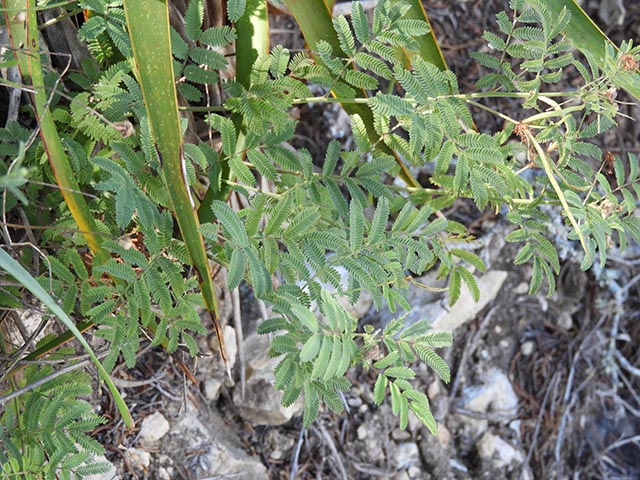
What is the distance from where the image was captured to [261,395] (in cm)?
182

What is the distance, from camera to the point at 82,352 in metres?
1.46

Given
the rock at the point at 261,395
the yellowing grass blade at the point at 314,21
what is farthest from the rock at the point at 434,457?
the yellowing grass blade at the point at 314,21

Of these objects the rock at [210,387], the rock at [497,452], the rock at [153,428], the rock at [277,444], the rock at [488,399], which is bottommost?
the rock at [497,452]

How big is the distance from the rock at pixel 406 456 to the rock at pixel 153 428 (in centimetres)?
71

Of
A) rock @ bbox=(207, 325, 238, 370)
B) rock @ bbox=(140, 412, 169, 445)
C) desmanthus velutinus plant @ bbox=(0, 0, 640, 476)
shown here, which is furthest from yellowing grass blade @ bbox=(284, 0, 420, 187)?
rock @ bbox=(140, 412, 169, 445)

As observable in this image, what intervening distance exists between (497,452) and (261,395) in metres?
0.83

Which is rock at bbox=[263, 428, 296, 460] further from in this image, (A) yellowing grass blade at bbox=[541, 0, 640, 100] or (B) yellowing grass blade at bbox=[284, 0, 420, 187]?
(A) yellowing grass blade at bbox=[541, 0, 640, 100]

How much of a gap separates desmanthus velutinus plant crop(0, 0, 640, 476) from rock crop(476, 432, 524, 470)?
3.06 feet

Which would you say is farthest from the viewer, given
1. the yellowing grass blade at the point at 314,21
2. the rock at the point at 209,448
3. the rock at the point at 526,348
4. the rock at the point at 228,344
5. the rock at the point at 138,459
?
the rock at the point at 526,348

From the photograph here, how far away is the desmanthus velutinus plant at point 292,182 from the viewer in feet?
3.65

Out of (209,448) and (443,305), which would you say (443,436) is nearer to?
(443,305)

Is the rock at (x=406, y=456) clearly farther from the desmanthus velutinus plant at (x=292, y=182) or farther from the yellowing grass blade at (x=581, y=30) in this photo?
the yellowing grass blade at (x=581, y=30)

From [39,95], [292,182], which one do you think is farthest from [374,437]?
[39,95]

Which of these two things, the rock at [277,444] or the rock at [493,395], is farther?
the rock at [493,395]
